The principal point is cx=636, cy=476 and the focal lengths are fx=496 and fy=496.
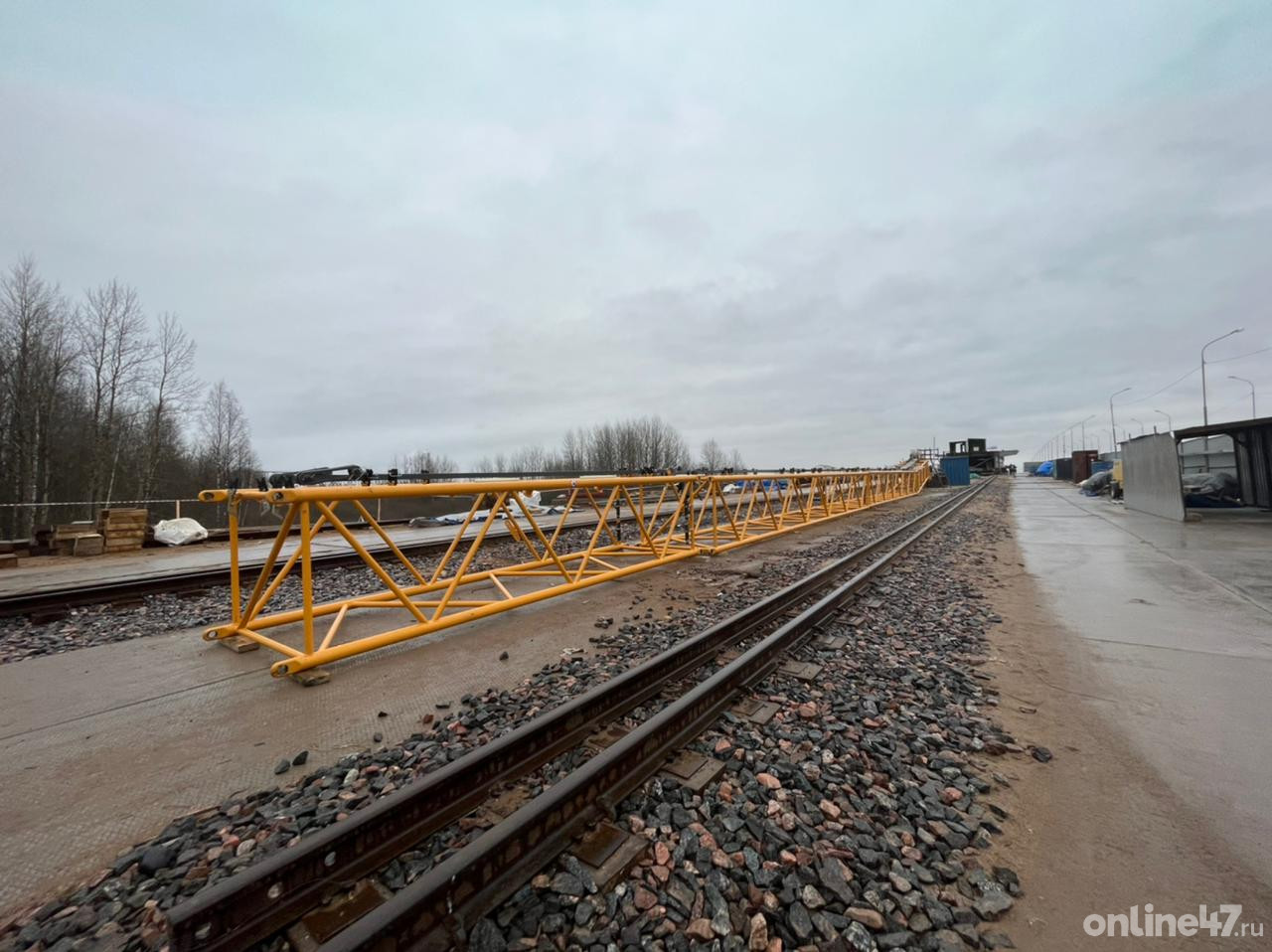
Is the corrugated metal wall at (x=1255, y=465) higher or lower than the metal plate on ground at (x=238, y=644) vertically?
higher

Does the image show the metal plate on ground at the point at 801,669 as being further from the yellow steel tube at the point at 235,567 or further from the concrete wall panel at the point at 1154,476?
the concrete wall panel at the point at 1154,476

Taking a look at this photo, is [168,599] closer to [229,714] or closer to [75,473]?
[229,714]

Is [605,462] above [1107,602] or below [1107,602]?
above

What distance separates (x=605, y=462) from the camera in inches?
2231

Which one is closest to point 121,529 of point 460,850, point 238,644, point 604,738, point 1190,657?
point 238,644

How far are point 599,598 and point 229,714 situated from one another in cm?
404

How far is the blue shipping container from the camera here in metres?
42.8

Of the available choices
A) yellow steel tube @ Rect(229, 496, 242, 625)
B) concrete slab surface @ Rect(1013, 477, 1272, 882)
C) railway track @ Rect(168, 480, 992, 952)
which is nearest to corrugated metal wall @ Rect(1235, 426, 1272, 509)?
concrete slab surface @ Rect(1013, 477, 1272, 882)

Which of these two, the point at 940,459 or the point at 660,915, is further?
the point at 940,459

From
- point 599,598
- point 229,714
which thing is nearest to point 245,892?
point 229,714

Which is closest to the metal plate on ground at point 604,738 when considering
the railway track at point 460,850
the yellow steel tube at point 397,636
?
the railway track at point 460,850

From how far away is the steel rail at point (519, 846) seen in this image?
167 centimetres

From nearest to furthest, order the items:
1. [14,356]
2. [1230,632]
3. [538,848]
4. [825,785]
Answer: [538,848] → [825,785] → [1230,632] → [14,356]

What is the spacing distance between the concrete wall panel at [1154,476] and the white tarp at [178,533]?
2707 centimetres
